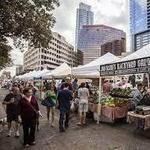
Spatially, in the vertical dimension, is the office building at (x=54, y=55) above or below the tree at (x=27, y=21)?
above

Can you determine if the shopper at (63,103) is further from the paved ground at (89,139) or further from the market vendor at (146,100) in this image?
the market vendor at (146,100)

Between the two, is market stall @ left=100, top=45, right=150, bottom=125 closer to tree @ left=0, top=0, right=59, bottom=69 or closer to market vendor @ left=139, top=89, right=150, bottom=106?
market vendor @ left=139, top=89, right=150, bottom=106

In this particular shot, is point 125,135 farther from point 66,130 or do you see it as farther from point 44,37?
point 44,37

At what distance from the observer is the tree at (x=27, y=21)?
1328 cm

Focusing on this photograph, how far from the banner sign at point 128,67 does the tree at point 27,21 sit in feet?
12.1

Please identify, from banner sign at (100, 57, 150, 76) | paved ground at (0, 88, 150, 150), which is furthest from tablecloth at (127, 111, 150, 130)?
banner sign at (100, 57, 150, 76)

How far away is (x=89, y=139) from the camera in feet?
34.6

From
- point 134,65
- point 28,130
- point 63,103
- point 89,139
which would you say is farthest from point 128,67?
point 28,130

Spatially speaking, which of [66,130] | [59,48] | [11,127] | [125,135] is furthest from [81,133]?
[59,48]

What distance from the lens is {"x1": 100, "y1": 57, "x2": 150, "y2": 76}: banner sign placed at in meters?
10.8

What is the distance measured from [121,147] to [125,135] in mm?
1817

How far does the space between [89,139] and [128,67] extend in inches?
120

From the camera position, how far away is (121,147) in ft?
30.2

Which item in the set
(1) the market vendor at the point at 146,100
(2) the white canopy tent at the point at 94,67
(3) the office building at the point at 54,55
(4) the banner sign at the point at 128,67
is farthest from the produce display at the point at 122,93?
(3) the office building at the point at 54,55
